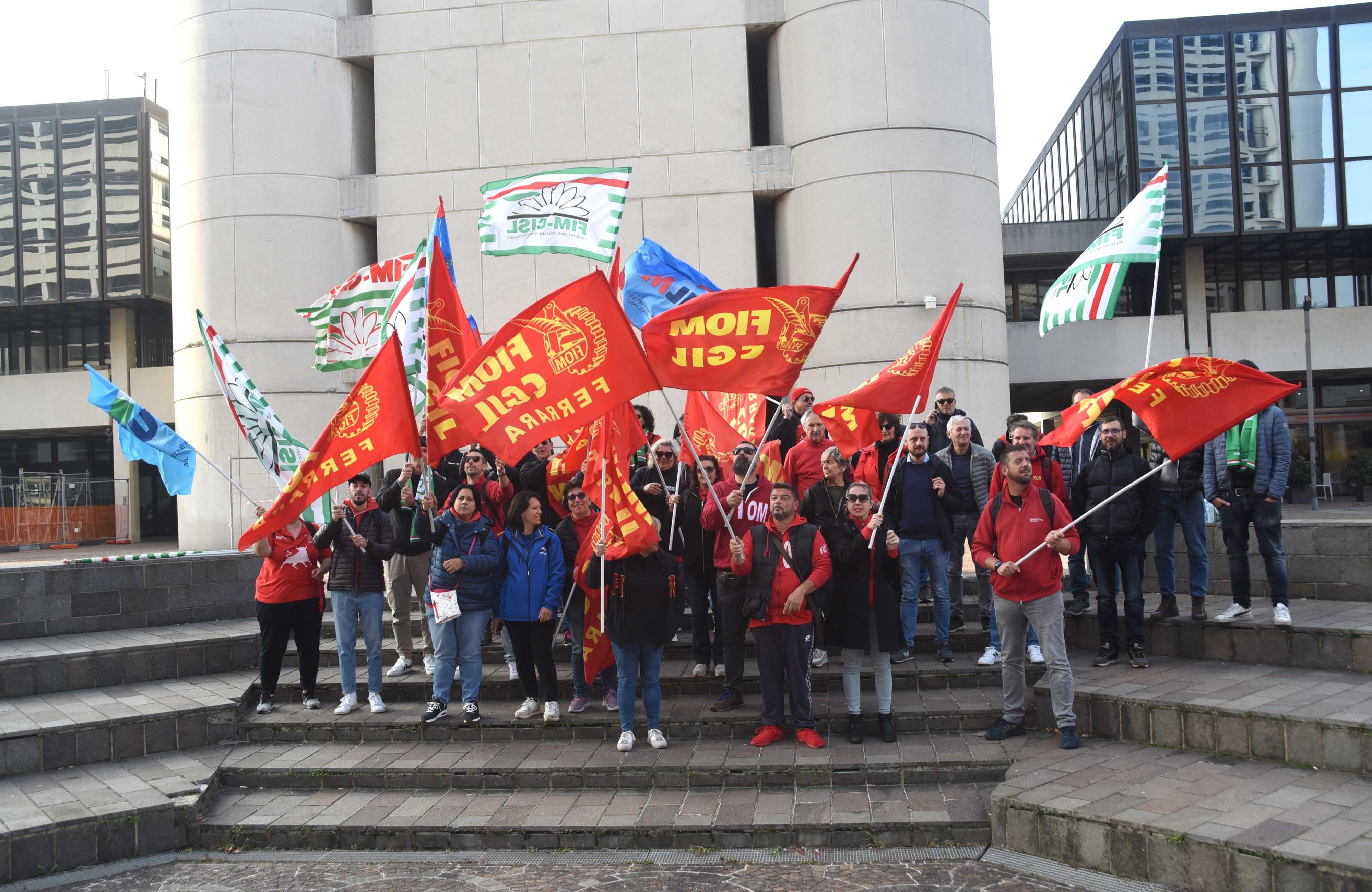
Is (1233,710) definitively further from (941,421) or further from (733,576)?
(941,421)

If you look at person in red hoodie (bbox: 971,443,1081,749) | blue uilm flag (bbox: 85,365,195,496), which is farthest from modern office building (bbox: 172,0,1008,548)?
person in red hoodie (bbox: 971,443,1081,749)

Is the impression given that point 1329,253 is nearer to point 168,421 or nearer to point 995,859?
point 995,859

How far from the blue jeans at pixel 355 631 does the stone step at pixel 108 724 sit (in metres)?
1.06

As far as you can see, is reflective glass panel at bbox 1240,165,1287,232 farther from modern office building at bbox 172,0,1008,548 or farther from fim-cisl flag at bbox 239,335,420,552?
fim-cisl flag at bbox 239,335,420,552

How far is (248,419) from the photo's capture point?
29.0ft

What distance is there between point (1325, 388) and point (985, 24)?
19.2 metres

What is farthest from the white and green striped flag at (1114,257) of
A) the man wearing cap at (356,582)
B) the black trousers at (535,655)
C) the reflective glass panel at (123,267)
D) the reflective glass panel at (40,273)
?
the reflective glass panel at (40,273)

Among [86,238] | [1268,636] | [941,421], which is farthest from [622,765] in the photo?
[86,238]

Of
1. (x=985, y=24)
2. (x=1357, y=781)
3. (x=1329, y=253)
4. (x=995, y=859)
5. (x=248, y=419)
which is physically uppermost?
(x=985, y=24)

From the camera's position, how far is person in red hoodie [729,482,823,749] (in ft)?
24.4

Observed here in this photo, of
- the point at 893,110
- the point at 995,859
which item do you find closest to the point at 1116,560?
the point at 995,859

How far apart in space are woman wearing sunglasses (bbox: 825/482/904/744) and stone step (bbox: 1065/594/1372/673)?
246 centimetres

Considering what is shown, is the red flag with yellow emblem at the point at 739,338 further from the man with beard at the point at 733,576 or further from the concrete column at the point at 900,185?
the concrete column at the point at 900,185

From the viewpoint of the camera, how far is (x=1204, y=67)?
27.1 m
